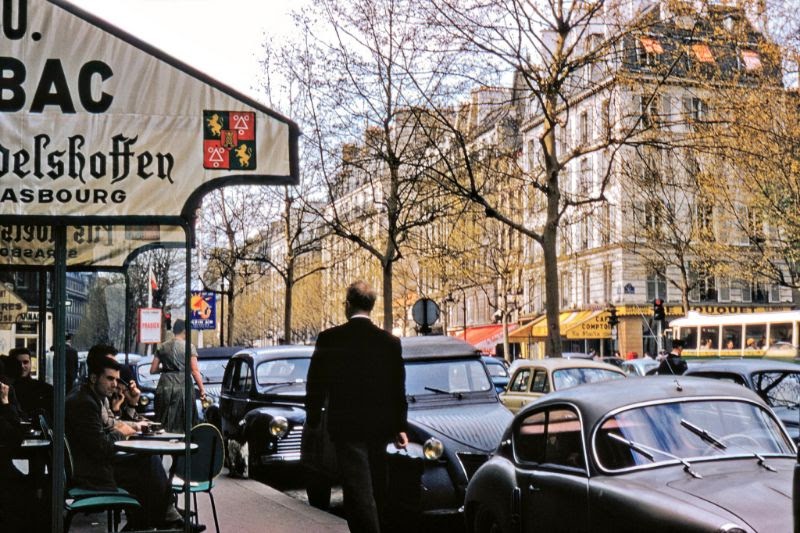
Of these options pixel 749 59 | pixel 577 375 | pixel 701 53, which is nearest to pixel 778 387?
pixel 577 375

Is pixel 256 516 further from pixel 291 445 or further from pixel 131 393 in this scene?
pixel 291 445

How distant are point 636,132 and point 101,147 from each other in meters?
15.4

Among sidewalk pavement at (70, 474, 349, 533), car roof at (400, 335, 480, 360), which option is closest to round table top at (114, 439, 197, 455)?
sidewalk pavement at (70, 474, 349, 533)

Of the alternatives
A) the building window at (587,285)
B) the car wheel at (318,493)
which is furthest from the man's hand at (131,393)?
the building window at (587,285)

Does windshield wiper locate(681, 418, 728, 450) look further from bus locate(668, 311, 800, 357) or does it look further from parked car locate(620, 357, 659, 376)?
bus locate(668, 311, 800, 357)

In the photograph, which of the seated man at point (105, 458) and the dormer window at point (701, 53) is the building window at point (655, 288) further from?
the seated man at point (105, 458)

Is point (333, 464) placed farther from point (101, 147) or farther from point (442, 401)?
point (101, 147)

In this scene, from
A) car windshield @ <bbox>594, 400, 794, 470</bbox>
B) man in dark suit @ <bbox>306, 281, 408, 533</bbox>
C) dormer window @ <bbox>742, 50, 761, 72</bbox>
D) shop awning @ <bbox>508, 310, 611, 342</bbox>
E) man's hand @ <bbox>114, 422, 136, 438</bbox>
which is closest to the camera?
car windshield @ <bbox>594, 400, 794, 470</bbox>

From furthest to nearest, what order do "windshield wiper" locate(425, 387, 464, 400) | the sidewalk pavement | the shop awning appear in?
1. the shop awning
2. "windshield wiper" locate(425, 387, 464, 400)
3. the sidewalk pavement

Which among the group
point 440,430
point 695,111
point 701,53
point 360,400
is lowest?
point 440,430

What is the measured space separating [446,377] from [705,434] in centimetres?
583

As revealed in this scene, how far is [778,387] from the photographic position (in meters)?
13.9

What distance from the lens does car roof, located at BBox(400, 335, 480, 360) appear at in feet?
41.5

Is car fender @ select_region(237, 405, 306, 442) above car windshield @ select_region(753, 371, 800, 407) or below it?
below
